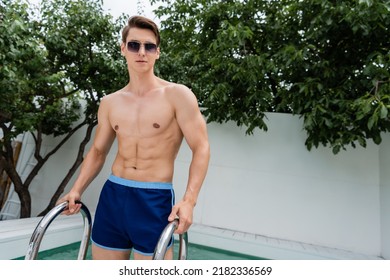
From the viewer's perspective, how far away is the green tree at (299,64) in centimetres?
284

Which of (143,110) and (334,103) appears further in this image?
(334,103)

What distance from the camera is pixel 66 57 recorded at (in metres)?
3.94

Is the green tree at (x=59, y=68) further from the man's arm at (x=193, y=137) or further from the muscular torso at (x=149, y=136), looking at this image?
the man's arm at (x=193, y=137)

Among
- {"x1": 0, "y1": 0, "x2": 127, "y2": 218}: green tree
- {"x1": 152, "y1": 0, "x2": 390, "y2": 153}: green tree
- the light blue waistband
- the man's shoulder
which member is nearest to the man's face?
the man's shoulder

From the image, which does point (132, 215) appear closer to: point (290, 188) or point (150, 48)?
point (150, 48)

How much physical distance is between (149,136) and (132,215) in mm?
354

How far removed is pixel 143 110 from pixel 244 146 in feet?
10.6

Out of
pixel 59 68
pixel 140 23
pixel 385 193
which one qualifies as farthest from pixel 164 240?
pixel 59 68

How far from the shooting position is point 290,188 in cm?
400

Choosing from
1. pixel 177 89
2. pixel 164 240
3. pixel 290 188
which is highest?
pixel 177 89

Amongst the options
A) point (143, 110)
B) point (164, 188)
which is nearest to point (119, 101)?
point (143, 110)

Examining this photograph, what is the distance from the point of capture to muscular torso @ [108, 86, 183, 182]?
1.19 metres

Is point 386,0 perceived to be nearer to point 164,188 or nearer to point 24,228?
point 164,188

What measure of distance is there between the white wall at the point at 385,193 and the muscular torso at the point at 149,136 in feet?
11.2
